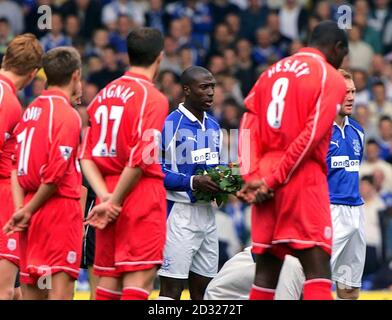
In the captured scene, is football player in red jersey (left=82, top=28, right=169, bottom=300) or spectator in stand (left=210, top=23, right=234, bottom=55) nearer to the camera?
football player in red jersey (left=82, top=28, right=169, bottom=300)

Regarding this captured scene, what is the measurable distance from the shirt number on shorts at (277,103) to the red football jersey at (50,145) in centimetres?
140

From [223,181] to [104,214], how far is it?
1.97m

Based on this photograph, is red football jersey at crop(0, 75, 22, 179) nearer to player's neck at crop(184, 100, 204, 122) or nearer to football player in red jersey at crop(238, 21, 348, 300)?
player's neck at crop(184, 100, 204, 122)

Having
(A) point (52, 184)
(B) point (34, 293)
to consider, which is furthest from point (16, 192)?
(B) point (34, 293)

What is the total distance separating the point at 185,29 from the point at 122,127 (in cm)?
1096

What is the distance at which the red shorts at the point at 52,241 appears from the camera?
8.60 m

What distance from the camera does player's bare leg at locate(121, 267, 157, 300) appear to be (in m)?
8.38

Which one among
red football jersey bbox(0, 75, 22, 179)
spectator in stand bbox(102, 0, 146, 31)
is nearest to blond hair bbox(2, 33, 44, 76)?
red football jersey bbox(0, 75, 22, 179)

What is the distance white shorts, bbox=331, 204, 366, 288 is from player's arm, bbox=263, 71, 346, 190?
99.8 inches

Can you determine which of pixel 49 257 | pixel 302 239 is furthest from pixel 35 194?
pixel 302 239

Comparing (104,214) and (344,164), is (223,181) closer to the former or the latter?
(344,164)

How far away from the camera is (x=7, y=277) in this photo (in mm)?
9531

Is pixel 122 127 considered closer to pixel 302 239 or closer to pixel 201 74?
pixel 302 239

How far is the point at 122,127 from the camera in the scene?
27.6 feet
